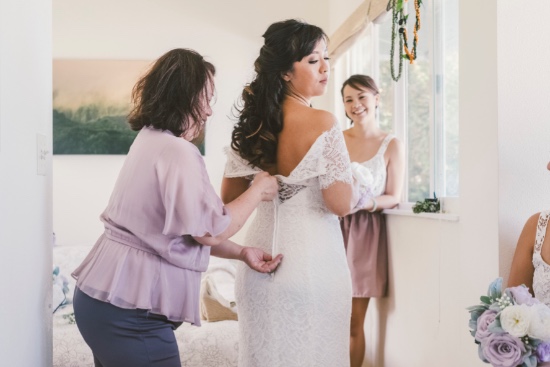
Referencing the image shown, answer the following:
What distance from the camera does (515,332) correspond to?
1656 millimetres

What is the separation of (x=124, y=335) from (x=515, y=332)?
2.98 feet

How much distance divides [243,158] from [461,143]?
84cm

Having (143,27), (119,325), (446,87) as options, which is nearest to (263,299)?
(119,325)

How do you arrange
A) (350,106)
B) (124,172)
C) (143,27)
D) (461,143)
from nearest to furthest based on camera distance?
1. (124,172)
2. (461,143)
3. (350,106)
4. (143,27)

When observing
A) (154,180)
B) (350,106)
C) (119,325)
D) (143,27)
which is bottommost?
(119,325)

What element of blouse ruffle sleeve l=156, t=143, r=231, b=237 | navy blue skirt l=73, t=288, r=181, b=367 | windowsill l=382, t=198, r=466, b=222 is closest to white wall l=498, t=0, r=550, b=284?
windowsill l=382, t=198, r=466, b=222

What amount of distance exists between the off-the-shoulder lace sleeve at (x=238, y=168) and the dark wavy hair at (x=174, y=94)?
1.64 feet

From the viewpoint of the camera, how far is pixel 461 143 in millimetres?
2580

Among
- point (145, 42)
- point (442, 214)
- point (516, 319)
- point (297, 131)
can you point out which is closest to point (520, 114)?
point (442, 214)

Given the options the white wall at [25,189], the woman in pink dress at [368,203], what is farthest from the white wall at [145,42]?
the white wall at [25,189]

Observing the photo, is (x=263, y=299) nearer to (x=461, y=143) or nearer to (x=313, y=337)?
(x=313, y=337)

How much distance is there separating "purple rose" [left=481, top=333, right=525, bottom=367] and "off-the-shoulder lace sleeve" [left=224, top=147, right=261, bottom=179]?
888 mm

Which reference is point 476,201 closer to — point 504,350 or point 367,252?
point 504,350

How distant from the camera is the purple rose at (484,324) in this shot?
1748 mm
